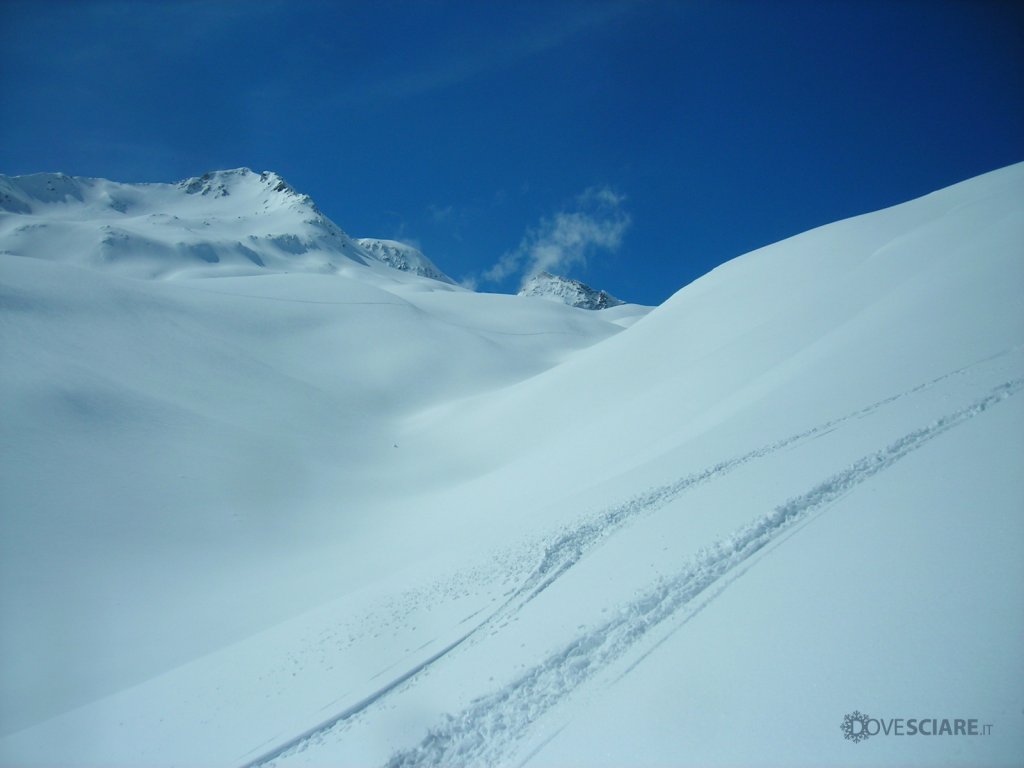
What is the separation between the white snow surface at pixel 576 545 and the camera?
5.18 metres

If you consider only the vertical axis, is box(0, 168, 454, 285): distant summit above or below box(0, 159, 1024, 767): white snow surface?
above

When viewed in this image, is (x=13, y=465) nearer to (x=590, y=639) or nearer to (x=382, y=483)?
(x=382, y=483)

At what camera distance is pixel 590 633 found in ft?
22.5

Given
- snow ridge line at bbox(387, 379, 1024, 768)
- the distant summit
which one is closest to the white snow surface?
snow ridge line at bbox(387, 379, 1024, 768)

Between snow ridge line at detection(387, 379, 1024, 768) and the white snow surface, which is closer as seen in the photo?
the white snow surface

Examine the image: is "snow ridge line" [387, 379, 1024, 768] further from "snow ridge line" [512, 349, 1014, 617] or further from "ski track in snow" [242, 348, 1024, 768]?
"snow ridge line" [512, 349, 1014, 617]

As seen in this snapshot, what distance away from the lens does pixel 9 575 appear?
13.0 m

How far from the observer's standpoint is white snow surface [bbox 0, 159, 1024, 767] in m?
5.18

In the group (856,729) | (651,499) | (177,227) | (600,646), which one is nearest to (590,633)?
(600,646)

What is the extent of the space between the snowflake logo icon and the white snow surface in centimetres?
5

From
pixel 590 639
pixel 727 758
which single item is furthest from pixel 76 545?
pixel 727 758

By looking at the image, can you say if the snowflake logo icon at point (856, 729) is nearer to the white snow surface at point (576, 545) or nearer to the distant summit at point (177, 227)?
the white snow surface at point (576, 545)

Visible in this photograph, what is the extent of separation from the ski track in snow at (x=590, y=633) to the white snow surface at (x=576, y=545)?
0.16ft

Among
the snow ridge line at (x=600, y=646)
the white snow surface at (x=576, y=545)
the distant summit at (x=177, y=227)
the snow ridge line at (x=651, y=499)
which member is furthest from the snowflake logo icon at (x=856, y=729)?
the distant summit at (x=177, y=227)
